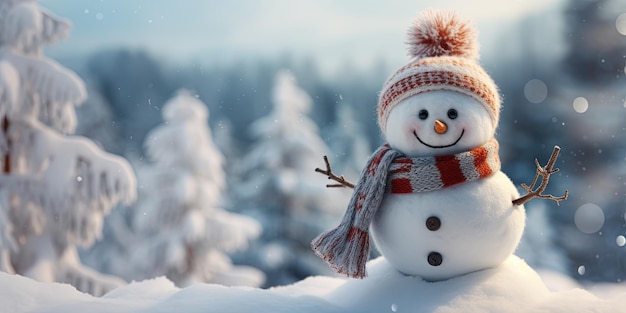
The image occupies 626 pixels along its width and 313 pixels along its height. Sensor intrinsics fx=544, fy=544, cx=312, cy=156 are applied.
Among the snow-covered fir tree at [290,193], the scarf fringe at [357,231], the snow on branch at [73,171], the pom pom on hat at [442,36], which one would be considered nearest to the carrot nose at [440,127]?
the scarf fringe at [357,231]

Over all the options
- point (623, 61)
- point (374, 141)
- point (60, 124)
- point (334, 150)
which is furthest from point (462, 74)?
point (334, 150)

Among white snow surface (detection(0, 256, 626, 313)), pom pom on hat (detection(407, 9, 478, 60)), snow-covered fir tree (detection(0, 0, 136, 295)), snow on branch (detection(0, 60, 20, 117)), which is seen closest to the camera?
white snow surface (detection(0, 256, 626, 313))

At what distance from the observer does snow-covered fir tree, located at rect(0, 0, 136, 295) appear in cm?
265

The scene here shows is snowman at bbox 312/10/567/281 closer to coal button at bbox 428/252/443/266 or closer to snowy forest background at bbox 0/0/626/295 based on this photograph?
coal button at bbox 428/252/443/266

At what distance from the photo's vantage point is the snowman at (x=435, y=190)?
3.42ft

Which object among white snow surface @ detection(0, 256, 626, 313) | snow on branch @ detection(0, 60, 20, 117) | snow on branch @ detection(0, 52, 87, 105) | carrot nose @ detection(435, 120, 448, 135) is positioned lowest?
white snow surface @ detection(0, 256, 626, 313)

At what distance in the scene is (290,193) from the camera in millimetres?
4934

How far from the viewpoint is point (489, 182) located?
1.08 meters

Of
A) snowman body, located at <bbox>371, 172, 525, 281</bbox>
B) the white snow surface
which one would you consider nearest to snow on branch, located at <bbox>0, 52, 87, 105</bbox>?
the white snow surface

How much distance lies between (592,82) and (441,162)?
2871 millimetres

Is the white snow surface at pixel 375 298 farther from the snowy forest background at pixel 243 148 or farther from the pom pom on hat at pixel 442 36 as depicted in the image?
the snowy forest background at pixel 243 148

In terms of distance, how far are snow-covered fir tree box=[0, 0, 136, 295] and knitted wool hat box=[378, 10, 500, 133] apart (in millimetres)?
1903

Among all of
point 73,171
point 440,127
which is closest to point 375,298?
point 440,127

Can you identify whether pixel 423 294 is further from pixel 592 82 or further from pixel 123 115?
pixel 123 115
